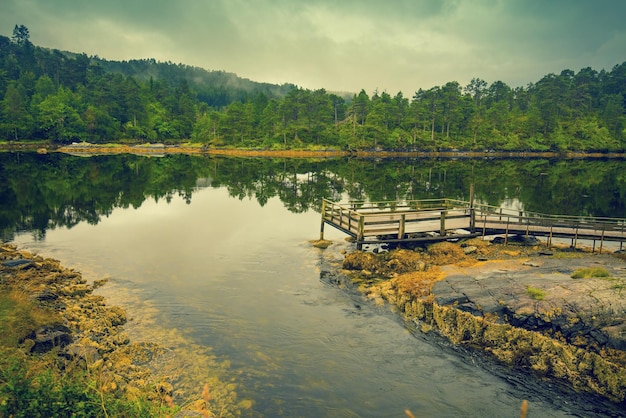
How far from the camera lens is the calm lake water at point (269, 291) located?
1457cm

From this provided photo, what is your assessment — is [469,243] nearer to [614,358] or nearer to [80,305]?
[614,358]

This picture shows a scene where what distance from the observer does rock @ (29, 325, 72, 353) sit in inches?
607

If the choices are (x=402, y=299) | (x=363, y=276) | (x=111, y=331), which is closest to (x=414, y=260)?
(x=363, y=276)

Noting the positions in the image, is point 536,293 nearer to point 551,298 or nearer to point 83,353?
point 551,298

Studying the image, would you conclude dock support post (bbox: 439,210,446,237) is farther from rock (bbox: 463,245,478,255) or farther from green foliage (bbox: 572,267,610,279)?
green foliage (bbox: 572,267,610,279)

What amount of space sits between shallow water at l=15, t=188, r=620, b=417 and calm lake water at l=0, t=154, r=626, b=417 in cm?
7

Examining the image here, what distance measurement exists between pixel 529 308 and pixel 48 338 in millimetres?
19027

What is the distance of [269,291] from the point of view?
23.9 metres

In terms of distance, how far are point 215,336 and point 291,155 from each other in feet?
356

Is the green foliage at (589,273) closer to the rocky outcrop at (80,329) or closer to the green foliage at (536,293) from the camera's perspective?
the green foliage at (536,293)

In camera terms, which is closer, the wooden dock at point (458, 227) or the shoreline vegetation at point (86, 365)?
the shoreline vegetation at point (86, 365)

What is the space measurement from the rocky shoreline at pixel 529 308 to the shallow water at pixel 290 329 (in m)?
1.02

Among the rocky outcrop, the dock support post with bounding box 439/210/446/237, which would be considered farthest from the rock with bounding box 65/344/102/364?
the dock support post with bounding box 439/210/446/237

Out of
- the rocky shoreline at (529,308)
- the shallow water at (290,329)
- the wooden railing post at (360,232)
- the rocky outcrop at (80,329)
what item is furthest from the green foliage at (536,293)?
the rocky outcrop at (80,329)
